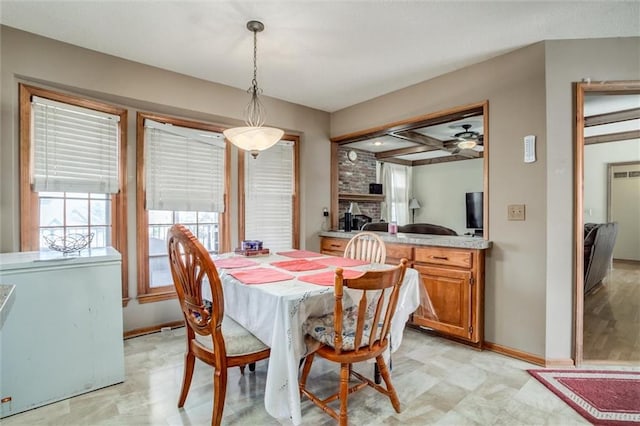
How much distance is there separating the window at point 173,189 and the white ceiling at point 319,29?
0.64 m

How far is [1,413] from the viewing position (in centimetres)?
182

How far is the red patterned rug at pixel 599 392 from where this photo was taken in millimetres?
1833

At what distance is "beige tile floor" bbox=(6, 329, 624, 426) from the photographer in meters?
1.80

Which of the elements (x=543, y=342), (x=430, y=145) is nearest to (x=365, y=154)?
(x=430, y=145)

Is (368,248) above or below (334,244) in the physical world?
above

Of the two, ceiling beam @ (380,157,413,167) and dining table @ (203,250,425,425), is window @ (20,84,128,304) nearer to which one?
dining table @ (203,250,425,425)

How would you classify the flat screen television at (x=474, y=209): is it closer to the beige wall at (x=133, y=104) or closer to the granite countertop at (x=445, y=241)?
the beige wall at (x=133, y=104)

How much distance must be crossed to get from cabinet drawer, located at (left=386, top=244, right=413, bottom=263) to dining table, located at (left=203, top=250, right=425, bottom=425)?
3.18 ft

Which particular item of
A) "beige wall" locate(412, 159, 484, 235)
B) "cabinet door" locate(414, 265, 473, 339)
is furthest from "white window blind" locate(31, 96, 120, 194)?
"beige wall" locate(412, 159, 484, 235)

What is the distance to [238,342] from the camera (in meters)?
1.69

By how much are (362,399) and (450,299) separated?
4.40 ft

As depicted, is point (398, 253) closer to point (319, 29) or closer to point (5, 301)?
point (319, 29)

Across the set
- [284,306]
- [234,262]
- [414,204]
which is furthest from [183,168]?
[414,204]

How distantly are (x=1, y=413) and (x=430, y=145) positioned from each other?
19.3ft
